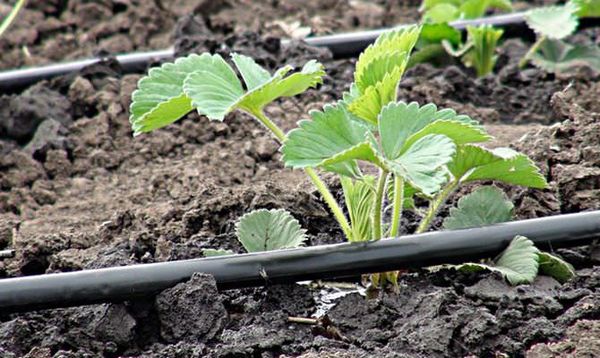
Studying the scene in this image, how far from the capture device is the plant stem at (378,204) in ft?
5.80

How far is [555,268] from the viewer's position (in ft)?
6.18

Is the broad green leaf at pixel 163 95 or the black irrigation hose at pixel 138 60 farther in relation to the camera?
the black irrigation hose at pixel 138 60

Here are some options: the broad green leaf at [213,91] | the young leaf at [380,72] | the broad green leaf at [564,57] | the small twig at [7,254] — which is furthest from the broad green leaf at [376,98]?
the broad green leaf at [564,57]

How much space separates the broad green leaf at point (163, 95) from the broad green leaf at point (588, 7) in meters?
1.47

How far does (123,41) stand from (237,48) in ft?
2.48

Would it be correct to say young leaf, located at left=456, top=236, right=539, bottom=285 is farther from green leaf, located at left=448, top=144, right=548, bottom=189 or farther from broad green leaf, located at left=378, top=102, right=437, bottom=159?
broad green leaf, located at left=378, top=102, right=437, bottom=159

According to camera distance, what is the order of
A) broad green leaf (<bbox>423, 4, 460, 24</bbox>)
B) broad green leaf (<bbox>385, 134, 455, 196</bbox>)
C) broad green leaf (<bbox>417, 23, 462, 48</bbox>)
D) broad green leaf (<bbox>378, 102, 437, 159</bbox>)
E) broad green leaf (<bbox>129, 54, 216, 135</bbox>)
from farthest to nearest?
broad green leaf (<bbox>423, 4, 460, 24</bbox>), broad green leaf (<bbox>417, 23, 462, 48</bbox>), broad green leaf (<bbox>129, 54, 216, 135</bbox>), broad green leaf (<bbox>378, 102, 437, 159</bbox>), broad green leaf (<bbox>385, 134, 455, 196</bbox>)

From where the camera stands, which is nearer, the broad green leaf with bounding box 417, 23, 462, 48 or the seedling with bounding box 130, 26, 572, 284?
the seedling with bounding box 130, 26, 572, 284

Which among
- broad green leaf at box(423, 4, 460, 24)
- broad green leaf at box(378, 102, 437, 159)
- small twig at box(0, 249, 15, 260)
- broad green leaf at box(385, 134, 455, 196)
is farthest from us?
broad green leaf at box(423, 4, 460, 24)

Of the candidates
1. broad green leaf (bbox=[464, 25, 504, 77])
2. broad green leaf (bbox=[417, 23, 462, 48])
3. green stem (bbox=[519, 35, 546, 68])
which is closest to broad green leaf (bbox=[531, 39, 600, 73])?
green stem (bbox=[519, 35, 546, 68])

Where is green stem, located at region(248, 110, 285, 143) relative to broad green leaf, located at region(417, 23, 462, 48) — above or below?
below

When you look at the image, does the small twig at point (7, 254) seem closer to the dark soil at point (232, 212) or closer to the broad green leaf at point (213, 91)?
the dark soil at point (232, 212)

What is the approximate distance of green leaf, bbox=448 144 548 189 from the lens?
180 cm

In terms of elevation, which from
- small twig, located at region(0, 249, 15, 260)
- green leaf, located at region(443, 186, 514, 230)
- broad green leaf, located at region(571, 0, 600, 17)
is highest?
broad green leaf, located at region(571, 0, 600, 17)
